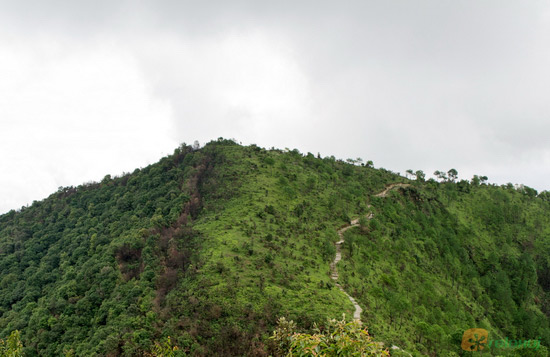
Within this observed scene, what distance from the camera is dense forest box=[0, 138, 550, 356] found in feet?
107

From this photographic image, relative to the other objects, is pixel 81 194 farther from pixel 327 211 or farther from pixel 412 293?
pixel 412 293

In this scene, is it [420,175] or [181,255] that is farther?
[420,175]

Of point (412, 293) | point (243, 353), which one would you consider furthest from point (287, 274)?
point (412, 293)

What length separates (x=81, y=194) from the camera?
75.9m

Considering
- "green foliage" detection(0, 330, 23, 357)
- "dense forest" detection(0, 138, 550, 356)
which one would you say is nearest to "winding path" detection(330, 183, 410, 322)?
"dense forest" detection(0, 138, 550, 356)

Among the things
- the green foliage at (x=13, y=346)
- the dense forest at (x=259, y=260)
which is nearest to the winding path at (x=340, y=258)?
the dense forest at (x=259, y=260)

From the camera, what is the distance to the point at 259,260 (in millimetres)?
40906

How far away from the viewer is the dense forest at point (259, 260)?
32.8 meters

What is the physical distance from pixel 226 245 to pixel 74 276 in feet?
77.7

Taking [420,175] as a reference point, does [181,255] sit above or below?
below

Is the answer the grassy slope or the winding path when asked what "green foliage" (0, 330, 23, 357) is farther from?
the grassy slope

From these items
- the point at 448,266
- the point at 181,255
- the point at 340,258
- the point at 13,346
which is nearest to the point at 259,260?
the point at 181,255

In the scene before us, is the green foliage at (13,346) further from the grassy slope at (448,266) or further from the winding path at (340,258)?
the grassy slope at (448,266)

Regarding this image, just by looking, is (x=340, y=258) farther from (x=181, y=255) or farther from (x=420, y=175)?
(x=420, y=175)
